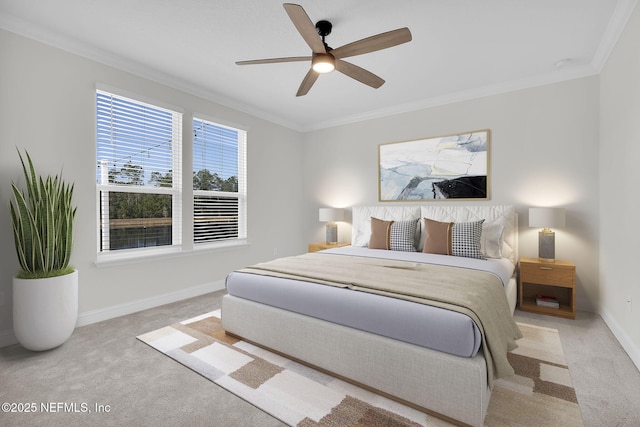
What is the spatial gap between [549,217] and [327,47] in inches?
108

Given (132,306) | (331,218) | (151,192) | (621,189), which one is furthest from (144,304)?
(621,189)

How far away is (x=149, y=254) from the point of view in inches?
132

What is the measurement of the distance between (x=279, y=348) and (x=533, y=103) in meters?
3.74

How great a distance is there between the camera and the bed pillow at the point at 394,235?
361cm

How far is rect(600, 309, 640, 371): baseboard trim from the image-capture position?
2.11 m

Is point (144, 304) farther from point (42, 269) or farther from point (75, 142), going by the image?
point (75, 142)

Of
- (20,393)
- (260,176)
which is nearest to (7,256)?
(20,393)

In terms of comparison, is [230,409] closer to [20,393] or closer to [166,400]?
[166,400]

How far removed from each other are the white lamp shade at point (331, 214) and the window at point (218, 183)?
122cm

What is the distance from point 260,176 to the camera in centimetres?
469

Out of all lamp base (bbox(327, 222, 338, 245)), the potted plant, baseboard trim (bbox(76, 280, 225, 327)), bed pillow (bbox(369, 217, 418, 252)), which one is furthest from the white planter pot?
lamp base (bbox(327, 222, 338, 245))

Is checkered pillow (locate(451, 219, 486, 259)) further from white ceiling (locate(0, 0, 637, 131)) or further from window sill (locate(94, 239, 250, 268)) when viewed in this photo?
window sill (locate(94, 239, 250, 268))

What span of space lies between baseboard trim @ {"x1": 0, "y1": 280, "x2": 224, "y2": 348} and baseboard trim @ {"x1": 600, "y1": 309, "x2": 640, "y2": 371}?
4.06m

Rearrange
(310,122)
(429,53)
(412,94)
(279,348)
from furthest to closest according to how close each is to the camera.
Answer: (310,122), (412,94), (429,53), (279,348)
